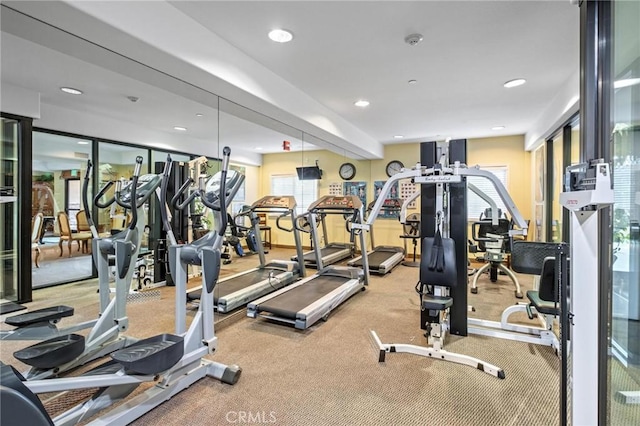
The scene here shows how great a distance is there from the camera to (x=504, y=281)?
535 centimetres

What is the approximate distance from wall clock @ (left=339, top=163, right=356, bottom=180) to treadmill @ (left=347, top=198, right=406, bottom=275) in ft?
3.12

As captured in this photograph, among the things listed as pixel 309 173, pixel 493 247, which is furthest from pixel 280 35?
pixel 493 247

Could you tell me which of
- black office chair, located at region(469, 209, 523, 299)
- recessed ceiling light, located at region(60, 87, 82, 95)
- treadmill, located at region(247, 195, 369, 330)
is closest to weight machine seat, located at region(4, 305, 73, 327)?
treadmill, located at region(247, 195, 369, 330)

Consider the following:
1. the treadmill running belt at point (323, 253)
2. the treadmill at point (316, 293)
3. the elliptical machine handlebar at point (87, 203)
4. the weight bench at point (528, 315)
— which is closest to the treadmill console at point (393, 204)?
the treadmill running belt at point (323, 253)

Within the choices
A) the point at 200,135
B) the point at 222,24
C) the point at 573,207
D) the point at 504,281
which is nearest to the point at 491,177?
the point at 573,207

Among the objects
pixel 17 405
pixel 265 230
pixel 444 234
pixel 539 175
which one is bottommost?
pixel 17 405

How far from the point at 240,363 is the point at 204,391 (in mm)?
414

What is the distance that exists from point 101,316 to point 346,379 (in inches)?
82.7

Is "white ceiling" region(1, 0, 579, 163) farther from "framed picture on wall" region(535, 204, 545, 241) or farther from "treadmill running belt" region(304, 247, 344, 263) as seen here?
"treadmill running belt" region(304, 247, 344, 263)

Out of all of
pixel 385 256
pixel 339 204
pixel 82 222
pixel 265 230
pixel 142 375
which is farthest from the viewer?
pixel 385 256

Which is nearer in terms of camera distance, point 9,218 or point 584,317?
point 584,317

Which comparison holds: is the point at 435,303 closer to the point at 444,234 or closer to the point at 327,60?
the point at 444,234

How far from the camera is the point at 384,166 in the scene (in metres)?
7.74

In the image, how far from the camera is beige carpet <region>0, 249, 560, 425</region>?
79.0 inches
